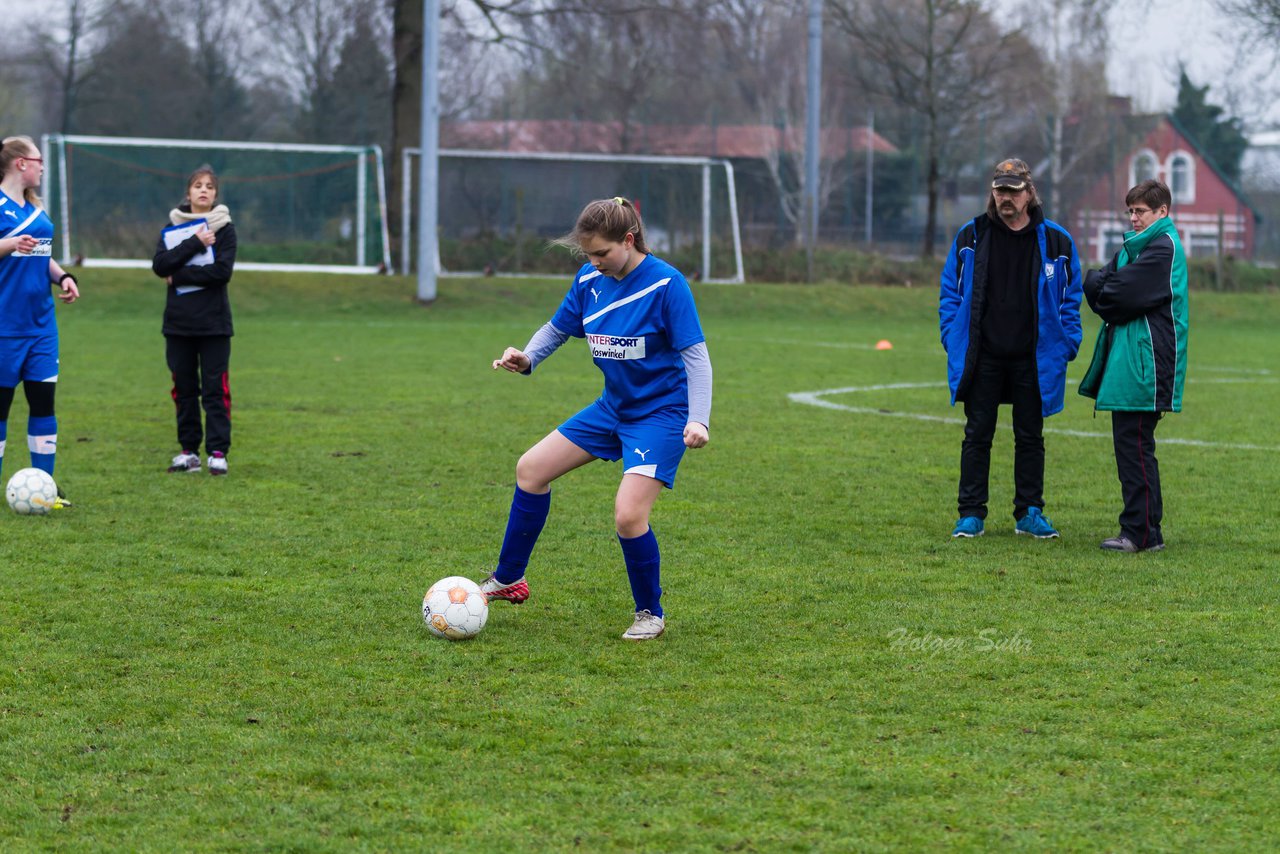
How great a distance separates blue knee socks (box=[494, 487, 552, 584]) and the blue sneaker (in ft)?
9.06

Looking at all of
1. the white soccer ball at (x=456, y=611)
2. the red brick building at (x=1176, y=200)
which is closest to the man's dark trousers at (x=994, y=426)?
the white soccer ball at (x=456, y=611)

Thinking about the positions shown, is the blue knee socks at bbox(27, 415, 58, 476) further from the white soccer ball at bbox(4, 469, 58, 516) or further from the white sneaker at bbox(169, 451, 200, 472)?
the white sneaker at bbox(169, 451, 200, 472)

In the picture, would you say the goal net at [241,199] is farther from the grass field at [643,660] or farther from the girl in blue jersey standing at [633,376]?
the girl in blue jersey standing at [633,376]

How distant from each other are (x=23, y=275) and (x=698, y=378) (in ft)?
13.6

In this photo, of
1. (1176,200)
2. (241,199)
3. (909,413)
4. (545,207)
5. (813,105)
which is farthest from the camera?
(1176,200)

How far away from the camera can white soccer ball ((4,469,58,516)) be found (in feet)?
24.0

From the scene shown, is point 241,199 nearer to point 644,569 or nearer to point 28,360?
point 28,360

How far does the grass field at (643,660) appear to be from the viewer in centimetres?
349

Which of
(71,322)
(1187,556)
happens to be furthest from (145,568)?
(71,322)

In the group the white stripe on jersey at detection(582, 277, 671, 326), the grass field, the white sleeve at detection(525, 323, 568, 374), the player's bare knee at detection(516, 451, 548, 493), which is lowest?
the grass field

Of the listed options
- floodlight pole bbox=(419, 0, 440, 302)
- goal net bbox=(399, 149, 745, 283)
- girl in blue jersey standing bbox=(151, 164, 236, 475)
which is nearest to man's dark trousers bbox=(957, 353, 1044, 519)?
girl in blue jersey standing bbox=(151, 164, 236, 475)

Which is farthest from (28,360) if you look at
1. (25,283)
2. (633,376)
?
(633,376)

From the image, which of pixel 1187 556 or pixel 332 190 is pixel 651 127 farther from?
pixel 1187 556

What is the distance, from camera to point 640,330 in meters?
5.11
